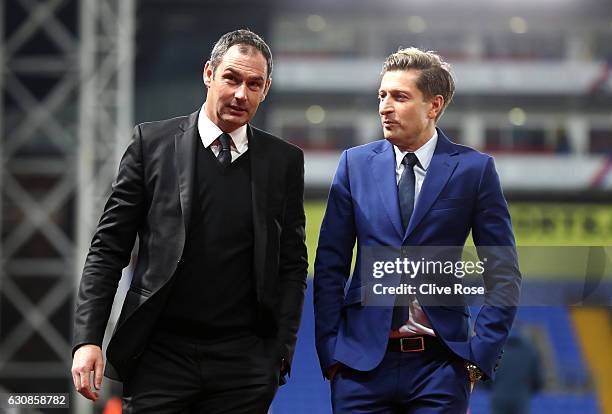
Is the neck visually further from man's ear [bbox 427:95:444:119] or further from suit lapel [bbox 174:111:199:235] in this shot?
suit lapel [bbox 174:111:199:235]

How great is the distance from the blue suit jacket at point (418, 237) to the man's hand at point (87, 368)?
1.84 ft

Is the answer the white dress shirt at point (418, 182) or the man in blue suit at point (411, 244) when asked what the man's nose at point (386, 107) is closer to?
the man in blue suit at point (411, 244)

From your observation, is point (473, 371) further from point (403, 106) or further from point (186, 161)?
point (186, 161)

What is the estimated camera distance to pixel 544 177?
941cm

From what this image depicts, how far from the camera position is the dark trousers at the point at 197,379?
2.27 m

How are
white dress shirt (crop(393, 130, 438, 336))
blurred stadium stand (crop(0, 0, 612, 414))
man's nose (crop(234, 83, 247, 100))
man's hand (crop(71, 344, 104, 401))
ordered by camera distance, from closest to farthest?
man's hand (crop(71, 344, 104, 401)) → man's nose (crop(234, 83, 247, 100)) → white dress shirt (crop(393, 130, 438, 336)) → blurred stadium stand (crop(0, 0, 612, 414))

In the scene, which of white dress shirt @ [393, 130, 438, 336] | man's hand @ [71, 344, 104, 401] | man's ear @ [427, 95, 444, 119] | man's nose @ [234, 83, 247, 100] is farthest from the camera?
man's ear @ [427, 95, 444, 119]

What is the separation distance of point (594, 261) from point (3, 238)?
5452 mm

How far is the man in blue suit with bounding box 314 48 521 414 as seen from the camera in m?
2.41

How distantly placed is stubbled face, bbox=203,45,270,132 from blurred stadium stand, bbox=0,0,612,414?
4687 mm

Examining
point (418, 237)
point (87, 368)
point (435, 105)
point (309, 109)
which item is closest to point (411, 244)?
point (418, 237)

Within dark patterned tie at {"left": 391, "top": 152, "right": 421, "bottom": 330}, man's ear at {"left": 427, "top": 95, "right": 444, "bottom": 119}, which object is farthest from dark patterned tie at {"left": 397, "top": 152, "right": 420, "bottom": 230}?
man's ear at {"left": 427, "top": 95, "right": 444, "bottom": 119}

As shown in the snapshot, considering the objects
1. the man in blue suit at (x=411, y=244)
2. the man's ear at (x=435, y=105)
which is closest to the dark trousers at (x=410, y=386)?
the man in blue suit at (x=411, y=244)

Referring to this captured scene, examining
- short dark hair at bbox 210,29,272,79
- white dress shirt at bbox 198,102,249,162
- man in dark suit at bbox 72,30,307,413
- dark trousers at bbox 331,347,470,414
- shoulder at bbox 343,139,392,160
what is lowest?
dark trousers at bbox 331,347,470,414
